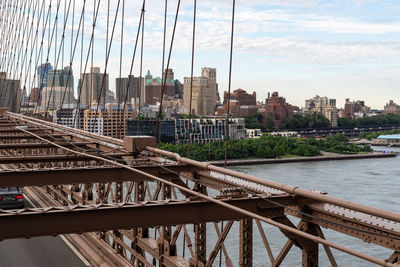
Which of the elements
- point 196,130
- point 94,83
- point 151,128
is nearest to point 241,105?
point 196,130

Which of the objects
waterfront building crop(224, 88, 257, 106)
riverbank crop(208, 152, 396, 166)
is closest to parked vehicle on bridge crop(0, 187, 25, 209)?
riverbank crop(208, 152, 396, 166)

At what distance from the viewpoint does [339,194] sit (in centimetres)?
3538

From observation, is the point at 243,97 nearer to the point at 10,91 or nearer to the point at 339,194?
the point at 339,194

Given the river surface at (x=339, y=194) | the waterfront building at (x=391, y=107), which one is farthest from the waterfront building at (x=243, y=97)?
the river surface at (x=339, y=194)

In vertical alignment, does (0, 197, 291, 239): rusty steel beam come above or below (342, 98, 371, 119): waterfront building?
below

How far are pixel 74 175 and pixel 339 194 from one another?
3164 centimetres

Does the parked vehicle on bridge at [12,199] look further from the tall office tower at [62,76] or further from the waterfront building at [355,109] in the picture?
the waterfront building at [355,109]

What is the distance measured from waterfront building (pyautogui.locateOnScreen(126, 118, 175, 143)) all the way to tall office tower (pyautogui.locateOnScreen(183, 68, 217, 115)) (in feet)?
45.9

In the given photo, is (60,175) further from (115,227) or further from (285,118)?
(285,118)

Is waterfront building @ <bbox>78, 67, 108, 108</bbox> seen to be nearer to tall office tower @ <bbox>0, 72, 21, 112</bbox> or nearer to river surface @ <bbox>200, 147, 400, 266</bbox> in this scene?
tall office tower @ <bbox>0, 72, 21, 112</bbox>

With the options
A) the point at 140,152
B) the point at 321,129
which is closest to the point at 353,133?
the point at 321,129

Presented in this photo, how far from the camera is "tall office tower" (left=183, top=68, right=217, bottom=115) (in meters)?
95.8

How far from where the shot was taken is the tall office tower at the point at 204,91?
314ft

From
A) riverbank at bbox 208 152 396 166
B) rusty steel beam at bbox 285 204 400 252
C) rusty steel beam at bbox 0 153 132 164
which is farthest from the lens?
riverbank at bbox 208 152 396 166
